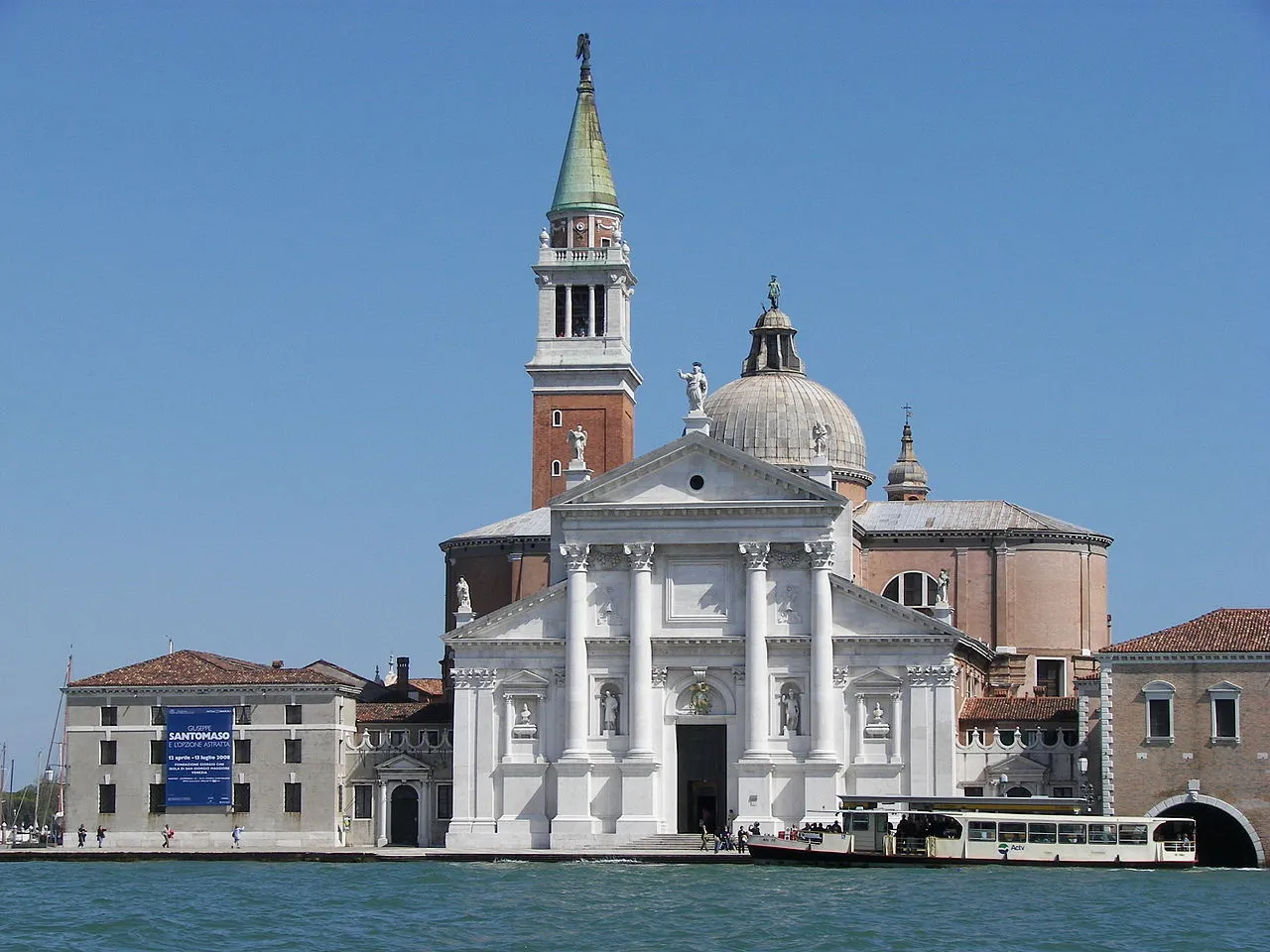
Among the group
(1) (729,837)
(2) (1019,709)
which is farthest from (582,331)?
(1) (729,837)

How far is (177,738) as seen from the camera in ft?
214

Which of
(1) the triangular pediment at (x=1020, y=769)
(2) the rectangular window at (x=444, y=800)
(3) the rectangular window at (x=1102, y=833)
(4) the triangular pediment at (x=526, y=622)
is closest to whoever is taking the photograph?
(3) the rectangular window at (x=1102, y=833)

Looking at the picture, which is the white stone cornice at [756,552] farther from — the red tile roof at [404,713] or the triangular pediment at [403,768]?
the triangular pediment at [403,768]

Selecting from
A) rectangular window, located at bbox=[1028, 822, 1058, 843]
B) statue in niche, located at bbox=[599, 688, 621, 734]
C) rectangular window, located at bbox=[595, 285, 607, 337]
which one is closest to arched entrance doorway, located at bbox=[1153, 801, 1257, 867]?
rectangular window, located at bbox=[1028, 822, 1058, 843]

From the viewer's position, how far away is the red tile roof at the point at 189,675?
215ft

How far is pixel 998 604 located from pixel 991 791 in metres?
9.18

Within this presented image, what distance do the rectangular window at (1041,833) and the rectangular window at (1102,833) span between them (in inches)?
30.2

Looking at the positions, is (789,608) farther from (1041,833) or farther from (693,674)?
(1041,833)

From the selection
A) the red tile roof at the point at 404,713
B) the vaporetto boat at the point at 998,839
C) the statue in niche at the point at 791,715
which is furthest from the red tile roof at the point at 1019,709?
the red tile roof at the point at 404,713

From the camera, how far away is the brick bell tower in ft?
245

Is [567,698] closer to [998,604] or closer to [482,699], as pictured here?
[482,699]

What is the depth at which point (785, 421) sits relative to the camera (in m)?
73.2

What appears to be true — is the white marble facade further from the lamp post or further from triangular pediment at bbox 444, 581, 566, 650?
the lamp post

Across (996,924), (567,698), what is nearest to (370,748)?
(567,698)
